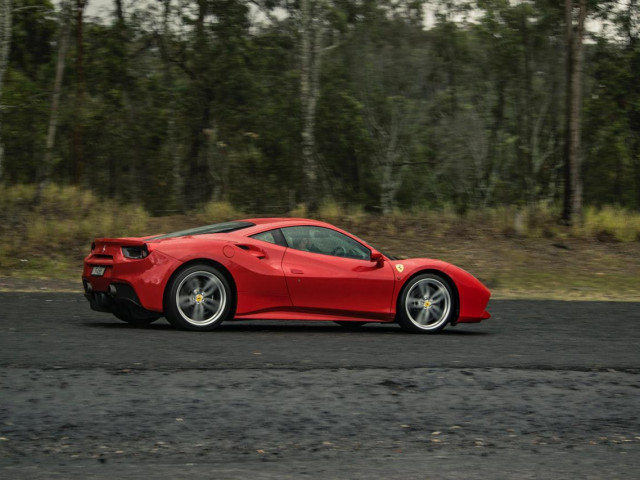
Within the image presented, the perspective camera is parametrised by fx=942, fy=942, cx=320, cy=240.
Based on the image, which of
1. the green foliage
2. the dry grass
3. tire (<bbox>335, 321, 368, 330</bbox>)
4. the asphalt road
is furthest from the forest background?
the asphalt road

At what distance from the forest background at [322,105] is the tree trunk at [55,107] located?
95mm

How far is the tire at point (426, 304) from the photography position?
10.2 meters

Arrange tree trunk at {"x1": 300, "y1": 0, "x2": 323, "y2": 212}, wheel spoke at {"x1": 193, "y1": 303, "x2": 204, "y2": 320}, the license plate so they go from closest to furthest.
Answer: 1. wheel spoke at {"x1": 193, "y1": 303, "x2": 204, "y2": 320}
2. the license plate
3. tree trunk at {"x1": 300, "y1": 0, "x2": 323, "y2": 212}

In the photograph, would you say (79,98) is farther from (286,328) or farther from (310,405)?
(310,405)

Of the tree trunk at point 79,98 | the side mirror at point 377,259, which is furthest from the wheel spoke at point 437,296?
the tree trunk at point 79,98

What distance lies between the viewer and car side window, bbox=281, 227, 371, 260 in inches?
395

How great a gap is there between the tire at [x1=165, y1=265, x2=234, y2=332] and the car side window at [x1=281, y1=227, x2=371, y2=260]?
96 cm

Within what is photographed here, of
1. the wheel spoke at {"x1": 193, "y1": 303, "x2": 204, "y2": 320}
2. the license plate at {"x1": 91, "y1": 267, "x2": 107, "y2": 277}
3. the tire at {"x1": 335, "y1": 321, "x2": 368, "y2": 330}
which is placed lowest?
the tire at {"x1": 335, "y1": 321, "x2": 368, "y2": 330}

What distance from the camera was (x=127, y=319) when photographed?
1016 cm

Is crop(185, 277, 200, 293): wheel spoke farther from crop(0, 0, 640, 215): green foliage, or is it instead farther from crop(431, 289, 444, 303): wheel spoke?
crop(0, 0, 640, 215): green foliage

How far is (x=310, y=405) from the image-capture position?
607 cm

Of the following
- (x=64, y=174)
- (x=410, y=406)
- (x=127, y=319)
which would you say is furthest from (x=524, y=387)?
(x=64, y=174)

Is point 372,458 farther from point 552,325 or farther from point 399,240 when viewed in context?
point 399,240

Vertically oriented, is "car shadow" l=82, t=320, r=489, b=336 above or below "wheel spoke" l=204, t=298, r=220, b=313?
below
